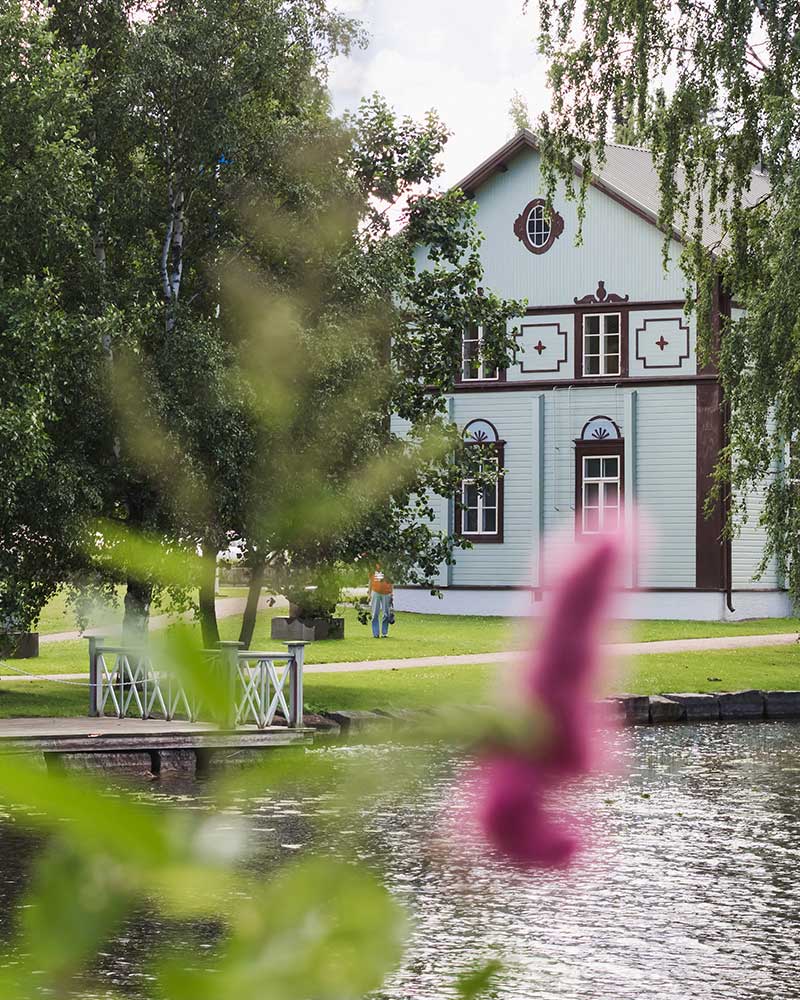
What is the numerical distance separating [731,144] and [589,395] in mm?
18244

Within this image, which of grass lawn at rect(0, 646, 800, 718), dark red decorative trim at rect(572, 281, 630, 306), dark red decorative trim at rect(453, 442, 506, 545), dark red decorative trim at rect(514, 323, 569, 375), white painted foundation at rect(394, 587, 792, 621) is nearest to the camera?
grass lawn at rect(0, 646, 800, 718)

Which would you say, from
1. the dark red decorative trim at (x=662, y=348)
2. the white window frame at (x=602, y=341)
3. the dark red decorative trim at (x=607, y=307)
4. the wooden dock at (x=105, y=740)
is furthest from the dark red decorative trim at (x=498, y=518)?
the wooden dock at (x=105, y=740)

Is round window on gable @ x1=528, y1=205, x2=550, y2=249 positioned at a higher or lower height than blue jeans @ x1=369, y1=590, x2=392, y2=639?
higher

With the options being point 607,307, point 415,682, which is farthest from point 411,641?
point 415,682

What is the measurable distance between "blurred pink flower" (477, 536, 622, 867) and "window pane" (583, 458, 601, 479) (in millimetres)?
40382

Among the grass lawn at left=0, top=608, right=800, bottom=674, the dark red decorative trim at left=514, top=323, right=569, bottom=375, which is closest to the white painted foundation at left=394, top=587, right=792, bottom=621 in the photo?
the grass lawn at left=0, top=608, right=800, bottom=674

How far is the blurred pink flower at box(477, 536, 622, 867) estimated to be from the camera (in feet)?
1.92

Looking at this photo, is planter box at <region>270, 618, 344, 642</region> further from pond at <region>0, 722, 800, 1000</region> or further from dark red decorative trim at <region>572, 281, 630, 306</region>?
pond at <region>0, 722, 800, 1000</region>

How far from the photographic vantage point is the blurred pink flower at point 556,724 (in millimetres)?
584

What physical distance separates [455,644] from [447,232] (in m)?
9.72

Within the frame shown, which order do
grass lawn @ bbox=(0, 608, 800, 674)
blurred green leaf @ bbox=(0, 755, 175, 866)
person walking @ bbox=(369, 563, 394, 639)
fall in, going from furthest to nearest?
person walking @ bbox=(369, 563, 394, 639) → grass lawn @ bbox=(0, 608, 800, 674) → blurred green leaf @ bbox=(0, 755, 175, 866)

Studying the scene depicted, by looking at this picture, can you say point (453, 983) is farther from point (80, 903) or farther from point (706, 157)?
point (706, 157)

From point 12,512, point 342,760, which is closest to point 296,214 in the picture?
point 12,512

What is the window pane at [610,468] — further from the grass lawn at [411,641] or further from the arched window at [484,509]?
the grass lawn at [411,641]
